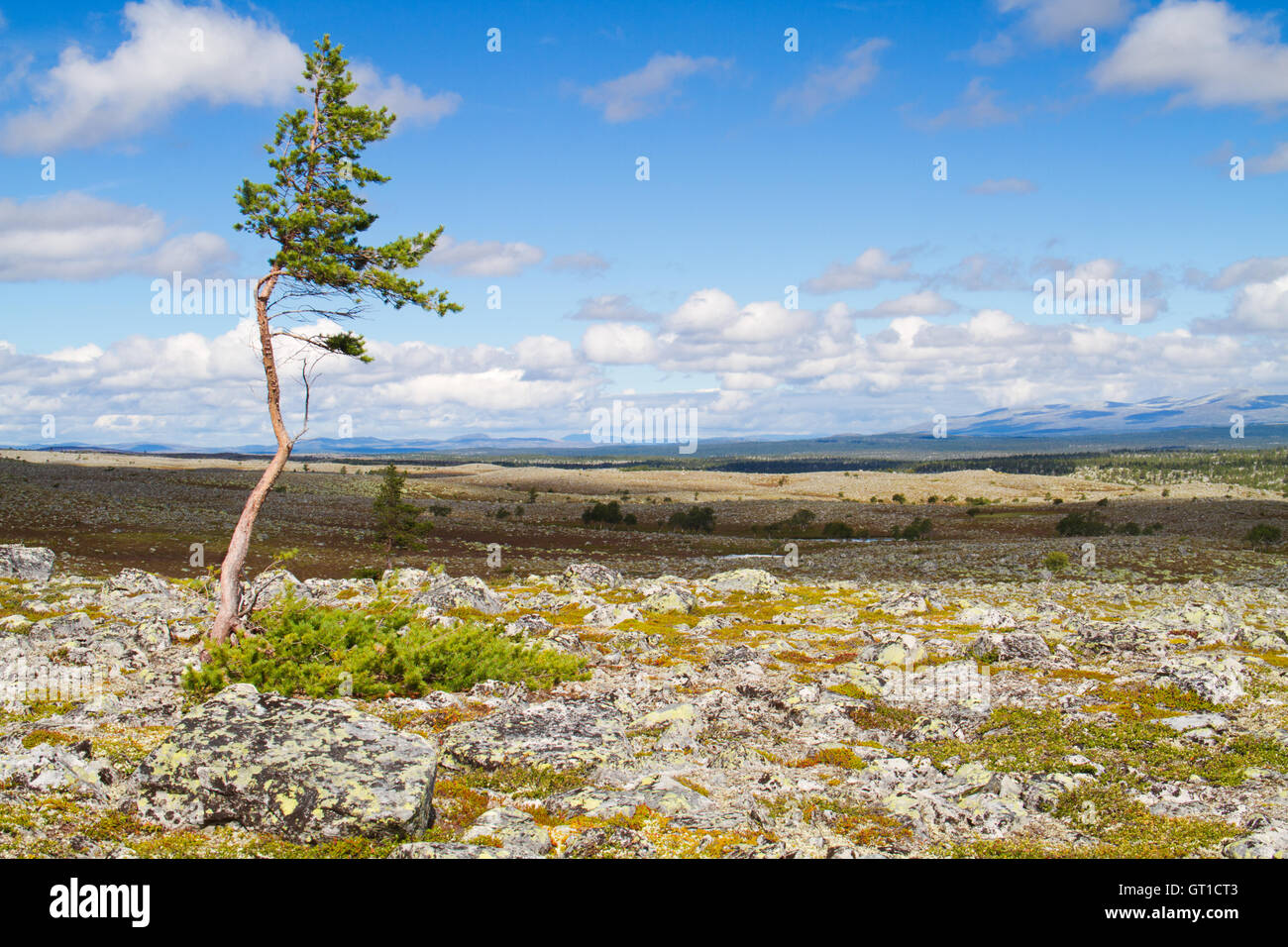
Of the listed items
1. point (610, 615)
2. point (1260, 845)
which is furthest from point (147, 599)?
point (1260, 845)

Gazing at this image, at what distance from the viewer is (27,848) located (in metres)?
6.87

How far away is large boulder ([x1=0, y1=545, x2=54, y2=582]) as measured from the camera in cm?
3102

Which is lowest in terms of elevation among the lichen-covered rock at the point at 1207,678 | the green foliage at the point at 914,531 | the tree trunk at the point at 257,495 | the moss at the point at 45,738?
→ the green foliage at the point at 914,531

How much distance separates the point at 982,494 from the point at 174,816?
14822 cm

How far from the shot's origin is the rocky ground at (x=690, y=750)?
7.93m

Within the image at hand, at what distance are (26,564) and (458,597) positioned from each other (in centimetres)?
2037

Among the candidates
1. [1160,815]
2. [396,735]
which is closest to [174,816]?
[396,735]

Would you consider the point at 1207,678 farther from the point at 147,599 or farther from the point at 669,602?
the point at 147,599

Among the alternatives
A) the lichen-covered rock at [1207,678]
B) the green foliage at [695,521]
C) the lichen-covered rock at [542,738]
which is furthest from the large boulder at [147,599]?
the green foliage at [695,521]

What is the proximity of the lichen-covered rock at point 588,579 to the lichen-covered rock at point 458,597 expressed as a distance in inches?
252

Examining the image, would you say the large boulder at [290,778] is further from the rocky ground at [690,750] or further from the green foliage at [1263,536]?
the green foliage at [1263,536]

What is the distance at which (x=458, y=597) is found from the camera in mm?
25344

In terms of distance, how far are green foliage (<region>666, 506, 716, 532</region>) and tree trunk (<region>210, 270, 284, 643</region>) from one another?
72085 millimetres
